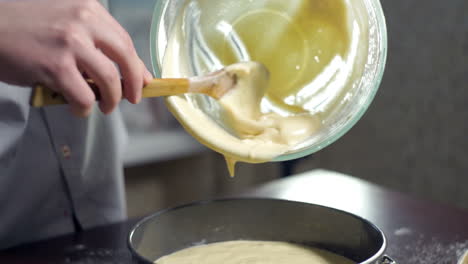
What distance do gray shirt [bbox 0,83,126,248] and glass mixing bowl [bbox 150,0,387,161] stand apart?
0.33 meters

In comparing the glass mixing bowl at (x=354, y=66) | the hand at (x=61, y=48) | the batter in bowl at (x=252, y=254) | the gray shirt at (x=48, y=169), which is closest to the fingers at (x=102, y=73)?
the hand at (x=61, y=48)

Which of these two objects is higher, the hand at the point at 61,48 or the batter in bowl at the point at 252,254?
the hand at the point at 61,48

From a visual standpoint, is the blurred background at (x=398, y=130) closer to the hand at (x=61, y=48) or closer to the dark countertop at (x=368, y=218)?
the dark countertop at (x=368, y=218)

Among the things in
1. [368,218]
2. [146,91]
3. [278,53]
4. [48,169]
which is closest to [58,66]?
[146,91]

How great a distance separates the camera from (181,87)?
72 centimetres

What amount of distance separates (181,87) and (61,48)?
0.61 feet

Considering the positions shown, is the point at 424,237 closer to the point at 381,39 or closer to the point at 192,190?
the point at 381,39

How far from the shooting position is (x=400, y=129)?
81.0 inches

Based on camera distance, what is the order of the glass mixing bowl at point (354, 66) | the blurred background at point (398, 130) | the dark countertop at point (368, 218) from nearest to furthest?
the glass mixing bowl at point (354, 66)
the dark countertop at point (368, 218)
the blurred background at point (398, 130)

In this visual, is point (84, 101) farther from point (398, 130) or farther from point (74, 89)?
point (398, 130)

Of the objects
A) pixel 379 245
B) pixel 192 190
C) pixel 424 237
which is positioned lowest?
pixel 192 190

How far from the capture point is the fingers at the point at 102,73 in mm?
578

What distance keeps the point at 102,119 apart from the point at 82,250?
31 centimetres

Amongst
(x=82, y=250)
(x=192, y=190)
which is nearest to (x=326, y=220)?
(x=82, y=250)
